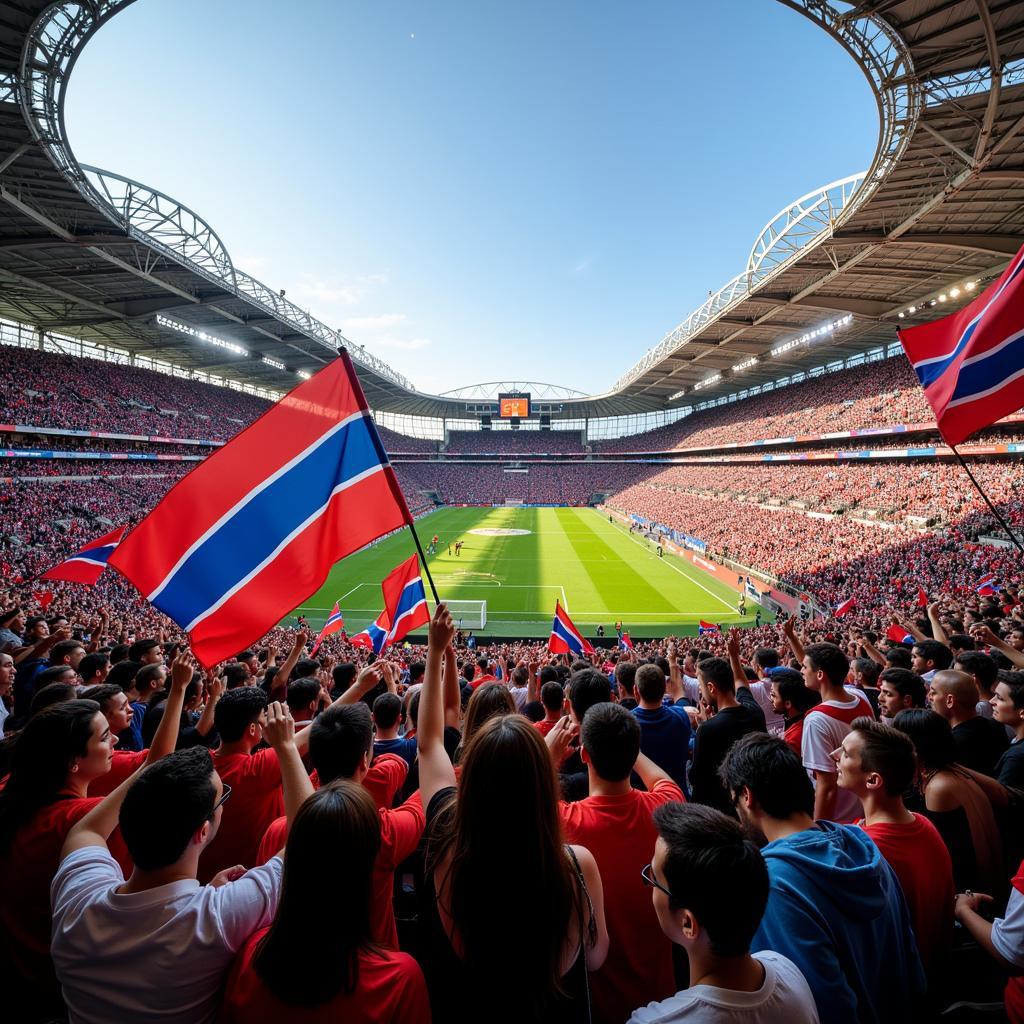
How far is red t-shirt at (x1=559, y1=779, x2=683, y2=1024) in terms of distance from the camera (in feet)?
6.77

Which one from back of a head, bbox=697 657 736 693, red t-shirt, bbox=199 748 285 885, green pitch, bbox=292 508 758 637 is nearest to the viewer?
red t-shirt, bbox=199 748 285 885

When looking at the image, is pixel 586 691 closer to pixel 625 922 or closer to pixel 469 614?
pixel 625 922

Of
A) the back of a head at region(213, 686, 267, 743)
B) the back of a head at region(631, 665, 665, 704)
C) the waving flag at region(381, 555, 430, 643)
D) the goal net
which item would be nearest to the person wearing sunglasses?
the back of a head at region(213, 686, 267, 743)

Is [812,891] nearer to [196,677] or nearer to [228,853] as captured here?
[228,853]

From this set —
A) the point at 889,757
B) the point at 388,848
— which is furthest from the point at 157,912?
the point at 889,757

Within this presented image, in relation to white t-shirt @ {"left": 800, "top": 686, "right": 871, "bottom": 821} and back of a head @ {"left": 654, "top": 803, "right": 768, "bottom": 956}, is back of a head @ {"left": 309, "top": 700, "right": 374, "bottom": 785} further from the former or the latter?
white t-shirt @ {"left": 800, "top": 686, "right": 871, "bottom": 821}

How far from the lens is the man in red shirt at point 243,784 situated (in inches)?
118

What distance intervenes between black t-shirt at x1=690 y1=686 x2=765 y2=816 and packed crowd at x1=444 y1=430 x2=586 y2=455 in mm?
88045

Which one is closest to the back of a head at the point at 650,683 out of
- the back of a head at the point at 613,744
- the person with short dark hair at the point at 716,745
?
the person with short dark hair at the point at 716,745

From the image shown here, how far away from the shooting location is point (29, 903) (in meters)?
2.29

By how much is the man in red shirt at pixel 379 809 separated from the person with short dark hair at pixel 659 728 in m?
1.93

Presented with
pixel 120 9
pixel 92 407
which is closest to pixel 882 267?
pixel 120 9

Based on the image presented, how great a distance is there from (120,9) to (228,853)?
19.9m

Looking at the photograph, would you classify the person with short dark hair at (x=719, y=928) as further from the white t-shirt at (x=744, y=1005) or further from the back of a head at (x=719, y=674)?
the back of a head at (x=719, y=674)
